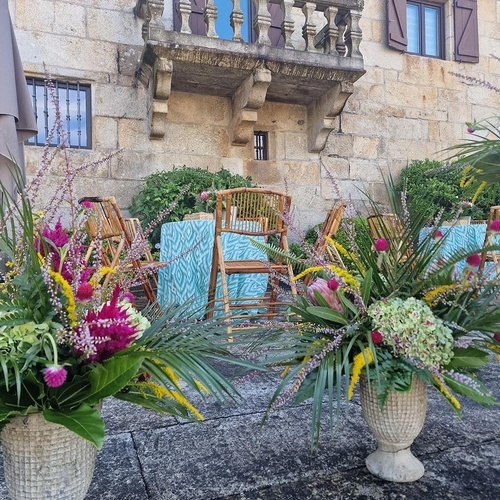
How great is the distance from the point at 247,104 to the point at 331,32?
1.46m

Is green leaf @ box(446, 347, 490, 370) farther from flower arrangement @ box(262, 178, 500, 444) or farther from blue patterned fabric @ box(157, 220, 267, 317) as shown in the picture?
blue patterned fabric @ box(157, 220, 267, 317)

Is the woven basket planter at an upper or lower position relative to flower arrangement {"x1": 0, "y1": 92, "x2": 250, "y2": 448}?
lower

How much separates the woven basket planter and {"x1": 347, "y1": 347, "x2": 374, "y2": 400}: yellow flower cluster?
0.58m

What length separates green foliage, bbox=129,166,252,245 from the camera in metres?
5.36

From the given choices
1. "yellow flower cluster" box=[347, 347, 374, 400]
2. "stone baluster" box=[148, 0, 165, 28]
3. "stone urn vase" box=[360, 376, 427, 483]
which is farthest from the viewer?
"stone baluster" box=[148, 0, 165, 28]

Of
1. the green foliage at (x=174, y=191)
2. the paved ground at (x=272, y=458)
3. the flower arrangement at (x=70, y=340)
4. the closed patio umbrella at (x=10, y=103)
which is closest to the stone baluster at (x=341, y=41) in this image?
the green foliage at (x=174, y=191)

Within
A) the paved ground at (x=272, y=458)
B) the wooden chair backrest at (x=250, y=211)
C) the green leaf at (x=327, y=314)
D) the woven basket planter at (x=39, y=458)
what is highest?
the wooden chair backrest at (x=250, y=211)

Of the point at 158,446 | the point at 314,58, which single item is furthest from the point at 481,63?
the point at 158,446

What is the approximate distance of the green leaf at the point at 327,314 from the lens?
1.16 meters

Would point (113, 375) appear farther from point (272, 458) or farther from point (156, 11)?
point (156, 11)

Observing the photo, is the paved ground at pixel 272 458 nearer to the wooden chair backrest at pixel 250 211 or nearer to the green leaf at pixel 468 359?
the green leaf at pixel 468 359

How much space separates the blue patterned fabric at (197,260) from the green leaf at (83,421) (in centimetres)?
236

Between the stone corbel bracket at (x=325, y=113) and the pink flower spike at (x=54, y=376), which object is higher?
the stone corbel bracket at (x=325, y=113)

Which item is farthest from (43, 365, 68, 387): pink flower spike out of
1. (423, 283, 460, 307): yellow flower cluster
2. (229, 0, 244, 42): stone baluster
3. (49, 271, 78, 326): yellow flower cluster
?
(229, 0, 244, 42): stone baluster
